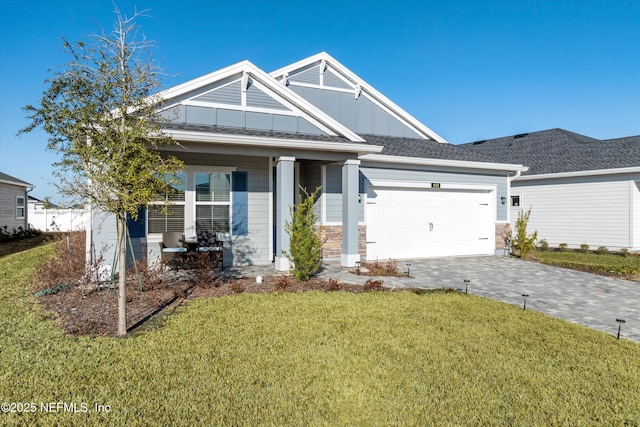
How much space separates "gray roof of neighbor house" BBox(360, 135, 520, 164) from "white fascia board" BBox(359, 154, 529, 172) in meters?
0.16

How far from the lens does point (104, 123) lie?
16.0 feet

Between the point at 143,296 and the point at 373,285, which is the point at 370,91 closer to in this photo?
the point at 373,285

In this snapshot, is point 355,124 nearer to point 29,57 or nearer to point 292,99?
point 292,99

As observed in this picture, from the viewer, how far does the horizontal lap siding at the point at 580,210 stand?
14477mm

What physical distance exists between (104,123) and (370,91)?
11.2 metres

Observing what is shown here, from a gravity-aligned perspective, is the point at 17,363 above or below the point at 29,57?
below

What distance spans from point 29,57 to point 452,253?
13.6 m

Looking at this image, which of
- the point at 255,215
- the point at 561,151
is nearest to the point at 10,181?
the point at 255,215

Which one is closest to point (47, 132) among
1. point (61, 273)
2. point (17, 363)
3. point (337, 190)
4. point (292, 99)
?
point (17, 363)

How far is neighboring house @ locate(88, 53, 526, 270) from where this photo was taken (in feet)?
30.5

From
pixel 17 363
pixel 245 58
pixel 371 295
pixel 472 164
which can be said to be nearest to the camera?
pixel 17 363

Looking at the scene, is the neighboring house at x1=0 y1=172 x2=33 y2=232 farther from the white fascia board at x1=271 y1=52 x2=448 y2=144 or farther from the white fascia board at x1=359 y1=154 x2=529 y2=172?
the white fascia board at x1=359 y1=154 x2=529 y2=172

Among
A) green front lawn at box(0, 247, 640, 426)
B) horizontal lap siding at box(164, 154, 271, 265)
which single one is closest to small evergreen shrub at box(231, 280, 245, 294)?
green front lawn at box(0, 247, 640, 426)

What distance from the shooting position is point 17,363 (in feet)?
13.7
